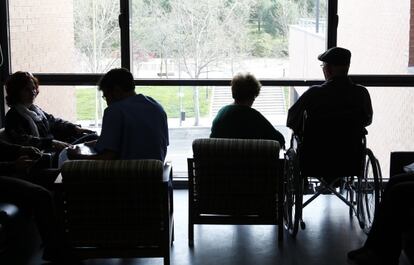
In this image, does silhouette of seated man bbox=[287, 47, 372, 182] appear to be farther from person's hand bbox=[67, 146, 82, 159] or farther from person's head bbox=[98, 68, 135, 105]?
person's hand bbox=[67, 146, 82, 159]

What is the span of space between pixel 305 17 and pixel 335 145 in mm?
1636

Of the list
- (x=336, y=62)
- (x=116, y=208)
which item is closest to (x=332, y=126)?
(x=336, y=62)

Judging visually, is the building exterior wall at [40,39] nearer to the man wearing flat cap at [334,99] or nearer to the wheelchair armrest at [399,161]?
the man wearing flat cap at [334,99]

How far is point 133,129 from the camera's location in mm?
3959

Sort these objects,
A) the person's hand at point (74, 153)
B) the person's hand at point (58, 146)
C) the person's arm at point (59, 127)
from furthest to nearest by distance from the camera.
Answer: the person's arm at point (59, 127), the person's hand at point (58, 146), the person's hand at point (74, 153)

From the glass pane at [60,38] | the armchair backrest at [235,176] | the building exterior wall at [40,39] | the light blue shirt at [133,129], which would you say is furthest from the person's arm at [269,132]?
the building exterior wall at [40,39]

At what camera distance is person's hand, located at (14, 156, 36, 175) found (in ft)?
13.6

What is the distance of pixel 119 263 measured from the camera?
407 cm

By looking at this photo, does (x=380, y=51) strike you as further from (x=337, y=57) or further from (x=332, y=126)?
(x=332, y=126)

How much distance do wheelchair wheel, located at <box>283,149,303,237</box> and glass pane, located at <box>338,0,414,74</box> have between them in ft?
5.08

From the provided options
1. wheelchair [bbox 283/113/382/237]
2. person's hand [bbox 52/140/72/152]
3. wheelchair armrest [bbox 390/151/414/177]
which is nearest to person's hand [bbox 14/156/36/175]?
person's hand [bbox 52/140/72/152]

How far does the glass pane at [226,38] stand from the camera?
563 cm

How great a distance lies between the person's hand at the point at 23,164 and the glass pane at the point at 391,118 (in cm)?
238

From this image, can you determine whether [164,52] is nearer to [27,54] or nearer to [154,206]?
[27,54]
